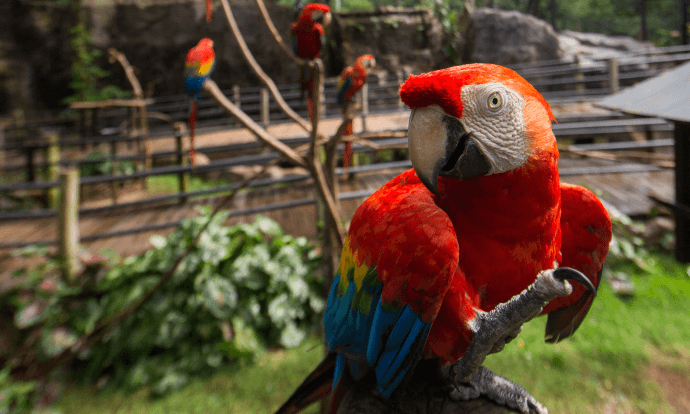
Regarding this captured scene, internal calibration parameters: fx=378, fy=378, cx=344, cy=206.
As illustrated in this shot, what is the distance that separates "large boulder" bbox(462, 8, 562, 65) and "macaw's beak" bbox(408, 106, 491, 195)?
25.4 ft

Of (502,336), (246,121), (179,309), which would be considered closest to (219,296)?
(179,309)

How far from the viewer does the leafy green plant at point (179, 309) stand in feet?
5.49

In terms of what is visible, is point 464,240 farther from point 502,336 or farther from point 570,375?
point 570,375

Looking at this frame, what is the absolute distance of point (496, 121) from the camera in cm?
44

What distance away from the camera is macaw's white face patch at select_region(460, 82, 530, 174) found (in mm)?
434

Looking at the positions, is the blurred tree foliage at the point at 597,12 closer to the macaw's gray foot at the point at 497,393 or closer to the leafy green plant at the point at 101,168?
the leafy green plant at the point at 101,168

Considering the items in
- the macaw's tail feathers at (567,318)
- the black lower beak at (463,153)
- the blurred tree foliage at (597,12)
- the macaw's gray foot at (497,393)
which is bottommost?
the macaw's gray foot at (497,393)

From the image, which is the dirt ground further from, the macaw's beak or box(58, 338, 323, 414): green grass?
the macaw's beak

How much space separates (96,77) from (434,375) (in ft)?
26.5

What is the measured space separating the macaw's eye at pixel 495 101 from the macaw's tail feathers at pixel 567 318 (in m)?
0.37

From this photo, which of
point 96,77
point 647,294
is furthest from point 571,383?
point 96,77

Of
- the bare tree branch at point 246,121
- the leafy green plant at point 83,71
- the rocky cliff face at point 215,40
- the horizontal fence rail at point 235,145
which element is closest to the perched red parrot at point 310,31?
the horizontal fence rail at point 235,145

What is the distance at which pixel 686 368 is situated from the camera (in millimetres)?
1567

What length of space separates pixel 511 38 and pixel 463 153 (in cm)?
→ 828
